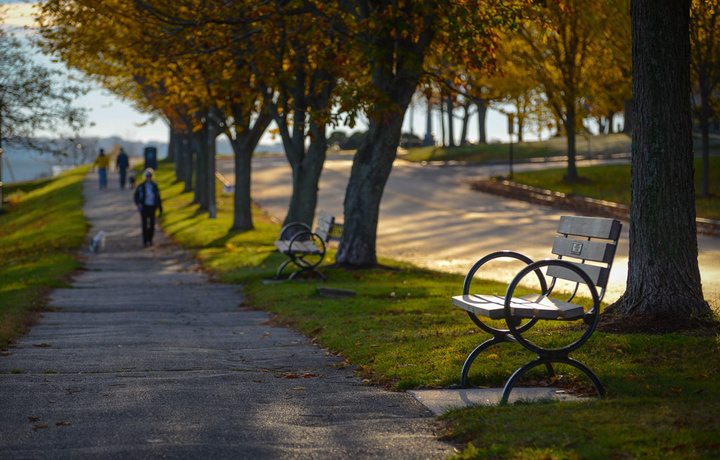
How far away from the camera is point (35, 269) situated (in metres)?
16.4

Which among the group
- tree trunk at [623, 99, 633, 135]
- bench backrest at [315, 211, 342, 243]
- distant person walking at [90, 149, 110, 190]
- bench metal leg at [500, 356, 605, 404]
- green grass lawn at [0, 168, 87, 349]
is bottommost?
green grass lawn at [0, 168, 87, 349]

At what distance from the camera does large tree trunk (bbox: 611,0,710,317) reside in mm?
7516

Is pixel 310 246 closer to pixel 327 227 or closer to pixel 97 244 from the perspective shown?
pixel 327 227

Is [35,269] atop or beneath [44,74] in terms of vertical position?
beneath

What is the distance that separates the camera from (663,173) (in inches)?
298

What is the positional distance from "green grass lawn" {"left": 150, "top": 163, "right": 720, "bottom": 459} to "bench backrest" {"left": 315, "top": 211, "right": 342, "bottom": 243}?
1.57 m

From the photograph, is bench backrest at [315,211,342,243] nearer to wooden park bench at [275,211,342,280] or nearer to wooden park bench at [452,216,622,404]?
wooden park bench at [275,211,342,280]

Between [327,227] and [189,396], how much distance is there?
8.55 meters

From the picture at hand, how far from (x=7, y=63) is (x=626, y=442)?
25.4 metres

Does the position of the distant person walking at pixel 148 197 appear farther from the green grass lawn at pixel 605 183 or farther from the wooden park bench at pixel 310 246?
the green grass lawn at pixel 605 183

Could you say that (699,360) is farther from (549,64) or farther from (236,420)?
(549,64)

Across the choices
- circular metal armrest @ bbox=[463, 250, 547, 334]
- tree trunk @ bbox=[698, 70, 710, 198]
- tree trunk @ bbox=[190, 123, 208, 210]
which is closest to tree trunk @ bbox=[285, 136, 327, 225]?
tree trunk @ bbox=[190, 123, 208, 210]

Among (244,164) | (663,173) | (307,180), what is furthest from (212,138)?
(663,173)

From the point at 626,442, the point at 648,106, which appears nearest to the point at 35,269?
the point at 648,106
